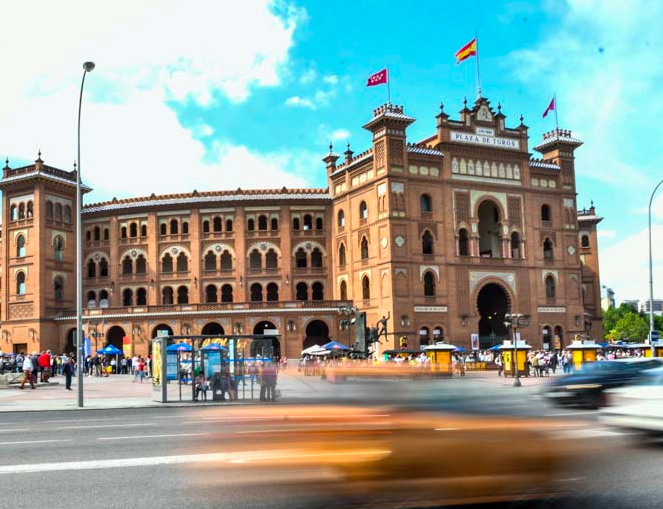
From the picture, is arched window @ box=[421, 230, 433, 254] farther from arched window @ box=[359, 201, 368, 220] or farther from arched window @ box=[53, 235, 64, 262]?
arched window @ box=[53, 235, 64, 262]

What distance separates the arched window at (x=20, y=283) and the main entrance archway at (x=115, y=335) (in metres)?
8.48

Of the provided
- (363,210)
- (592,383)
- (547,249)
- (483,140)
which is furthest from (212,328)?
(592,383)

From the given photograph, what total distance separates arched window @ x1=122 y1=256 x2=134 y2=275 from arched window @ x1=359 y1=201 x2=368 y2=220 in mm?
21580

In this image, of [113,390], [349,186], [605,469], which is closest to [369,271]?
[349,186]

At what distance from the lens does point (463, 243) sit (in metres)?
59.5

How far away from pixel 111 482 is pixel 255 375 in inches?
597

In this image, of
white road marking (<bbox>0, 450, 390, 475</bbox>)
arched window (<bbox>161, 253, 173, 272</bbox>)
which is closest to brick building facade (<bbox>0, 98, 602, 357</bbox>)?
arched window (<bbox>161, 253, 173, 272</bbox>)

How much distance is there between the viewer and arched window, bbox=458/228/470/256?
58844mm

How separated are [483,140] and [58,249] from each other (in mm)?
37528

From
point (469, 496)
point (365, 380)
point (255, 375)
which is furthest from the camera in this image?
point (255, 375)

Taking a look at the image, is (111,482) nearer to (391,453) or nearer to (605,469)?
(391,453)

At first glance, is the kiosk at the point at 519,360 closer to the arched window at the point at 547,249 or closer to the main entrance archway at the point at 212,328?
the arched window at the point at 547,249

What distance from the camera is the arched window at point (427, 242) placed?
187 ft

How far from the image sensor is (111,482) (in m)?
9.34
